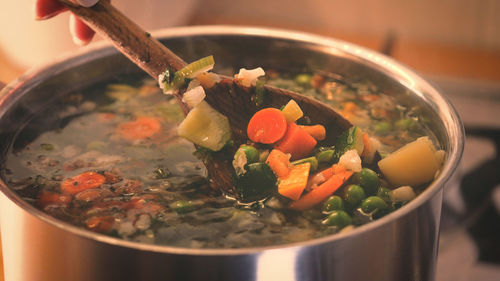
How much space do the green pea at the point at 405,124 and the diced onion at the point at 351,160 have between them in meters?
0.39

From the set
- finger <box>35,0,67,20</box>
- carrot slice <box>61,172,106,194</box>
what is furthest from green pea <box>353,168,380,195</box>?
finger <box>35,0,67,20</box>

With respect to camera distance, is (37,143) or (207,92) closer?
(207,92)

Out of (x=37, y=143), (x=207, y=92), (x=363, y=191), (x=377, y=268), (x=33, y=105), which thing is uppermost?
(x=33, y=105)

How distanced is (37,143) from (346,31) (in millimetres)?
2023

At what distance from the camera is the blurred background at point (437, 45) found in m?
2.12

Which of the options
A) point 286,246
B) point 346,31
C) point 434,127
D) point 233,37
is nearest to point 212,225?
point 286,246

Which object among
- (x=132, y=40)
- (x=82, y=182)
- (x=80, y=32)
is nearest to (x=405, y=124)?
(x=132, y=40)

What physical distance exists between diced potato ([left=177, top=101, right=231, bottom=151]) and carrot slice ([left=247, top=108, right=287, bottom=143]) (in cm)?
8

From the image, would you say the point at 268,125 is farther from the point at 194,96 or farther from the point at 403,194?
the point at 403,194

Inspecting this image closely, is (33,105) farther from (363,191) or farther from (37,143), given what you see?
Result: (363,191)

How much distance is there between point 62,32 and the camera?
2.37m

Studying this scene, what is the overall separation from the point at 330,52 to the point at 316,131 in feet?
1.54

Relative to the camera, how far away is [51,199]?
1.40 metres

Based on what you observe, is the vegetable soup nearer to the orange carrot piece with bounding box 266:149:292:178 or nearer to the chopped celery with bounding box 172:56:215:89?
the orange carrot piece with bounding box 266:149:292:178
